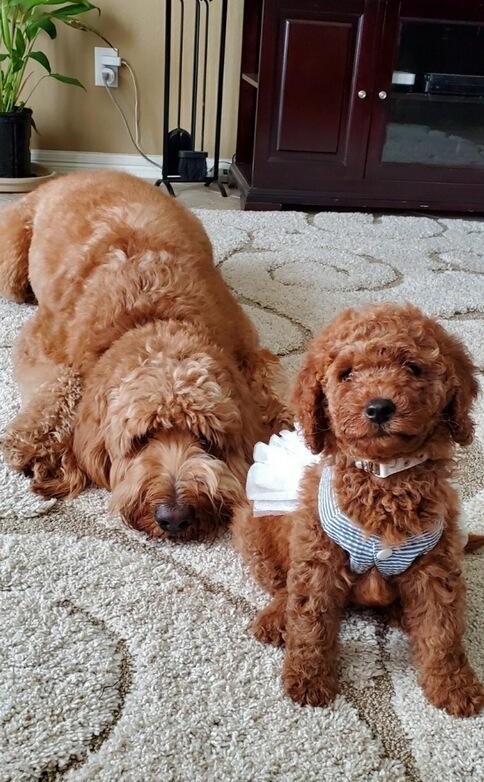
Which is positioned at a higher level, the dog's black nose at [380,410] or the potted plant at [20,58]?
the potted plant at [20,58]

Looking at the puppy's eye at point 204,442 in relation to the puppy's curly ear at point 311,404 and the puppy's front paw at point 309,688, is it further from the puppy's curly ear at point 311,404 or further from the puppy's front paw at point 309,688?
the puppy's front paw at point 309,688

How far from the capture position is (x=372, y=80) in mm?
3479

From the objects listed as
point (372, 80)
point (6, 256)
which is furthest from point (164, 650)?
point (372, 80)

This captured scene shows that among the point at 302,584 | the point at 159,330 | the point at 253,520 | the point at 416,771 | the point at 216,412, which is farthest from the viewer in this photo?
the point at 159,330

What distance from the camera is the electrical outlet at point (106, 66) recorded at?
13.2 feet

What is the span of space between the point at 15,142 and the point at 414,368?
3.30m

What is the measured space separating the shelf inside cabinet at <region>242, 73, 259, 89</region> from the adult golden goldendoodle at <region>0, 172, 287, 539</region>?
1.69m

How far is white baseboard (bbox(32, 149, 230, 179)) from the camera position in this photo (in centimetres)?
425

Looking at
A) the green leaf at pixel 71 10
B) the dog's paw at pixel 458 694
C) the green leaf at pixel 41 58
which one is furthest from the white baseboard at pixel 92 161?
the dog's paw at pixel 458 694

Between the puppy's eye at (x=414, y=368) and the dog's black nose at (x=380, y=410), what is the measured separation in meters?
0.06

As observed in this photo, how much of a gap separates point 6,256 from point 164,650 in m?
1.65

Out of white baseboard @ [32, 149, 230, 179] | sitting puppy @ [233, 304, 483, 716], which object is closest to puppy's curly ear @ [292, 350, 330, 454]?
sitting puppy @ [233, 304, 483, 716]

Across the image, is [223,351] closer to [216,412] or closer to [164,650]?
[216,412]

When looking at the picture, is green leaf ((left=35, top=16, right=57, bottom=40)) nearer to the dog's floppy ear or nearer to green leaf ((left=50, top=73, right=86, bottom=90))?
green leaf ((left=50, top=73, right=86, bottom=90))
